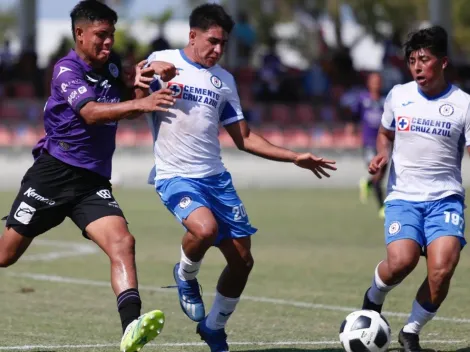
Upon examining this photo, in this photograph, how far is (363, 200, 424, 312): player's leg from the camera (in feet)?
25.3

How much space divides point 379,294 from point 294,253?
19.8ft

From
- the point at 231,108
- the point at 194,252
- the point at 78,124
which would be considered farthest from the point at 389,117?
the point at 78,124

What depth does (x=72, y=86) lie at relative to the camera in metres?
7.49

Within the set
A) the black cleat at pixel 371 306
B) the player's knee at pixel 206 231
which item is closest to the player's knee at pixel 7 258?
the player's knee at pixel 206 231

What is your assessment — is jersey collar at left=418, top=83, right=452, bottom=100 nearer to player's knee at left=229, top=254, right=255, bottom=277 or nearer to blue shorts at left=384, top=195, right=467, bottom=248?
blue shorts at left=384, top=195, right=467, bottom=248

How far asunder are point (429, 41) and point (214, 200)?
6.12ft

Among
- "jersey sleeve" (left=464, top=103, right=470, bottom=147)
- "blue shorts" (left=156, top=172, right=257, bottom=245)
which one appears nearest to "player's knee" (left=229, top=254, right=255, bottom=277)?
"blue shorts" (left=156, top=172, right=257, bottom=245)

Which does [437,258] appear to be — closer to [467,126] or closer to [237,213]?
[467,126]

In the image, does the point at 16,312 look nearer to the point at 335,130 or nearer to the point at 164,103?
the point at 164,103

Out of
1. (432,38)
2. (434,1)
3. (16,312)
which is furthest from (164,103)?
(434,1)

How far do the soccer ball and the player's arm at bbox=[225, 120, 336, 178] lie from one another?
1.07m

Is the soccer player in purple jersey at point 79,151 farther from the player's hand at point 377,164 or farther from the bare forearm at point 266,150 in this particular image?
the player's hand at point 377,164

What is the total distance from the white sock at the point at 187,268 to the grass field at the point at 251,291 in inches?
20.3

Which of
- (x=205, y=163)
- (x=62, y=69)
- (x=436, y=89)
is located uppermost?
(x=436, y=89)
